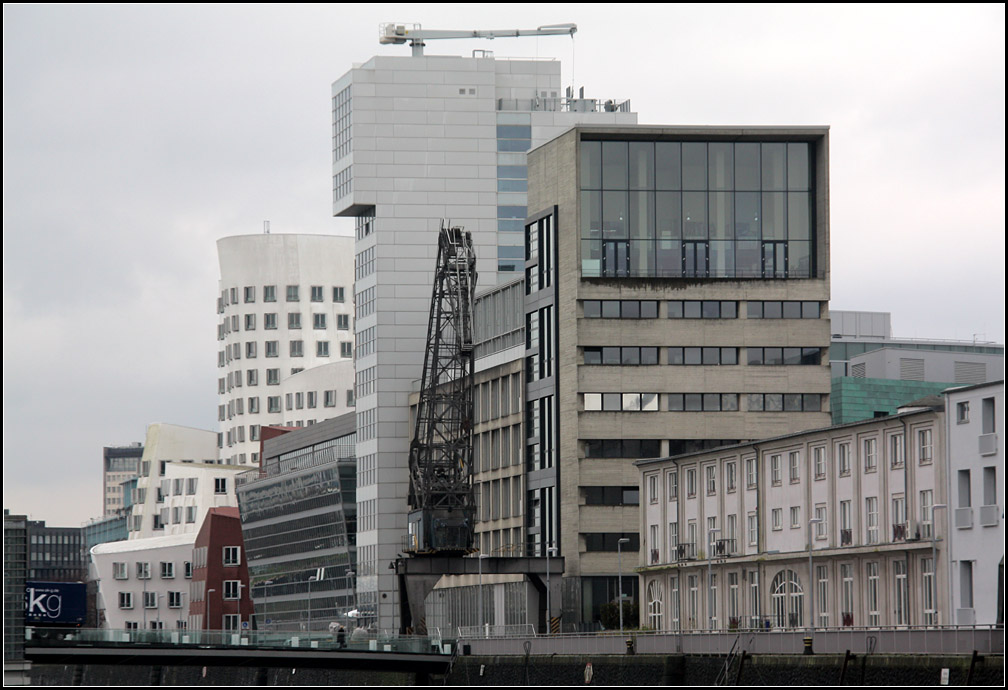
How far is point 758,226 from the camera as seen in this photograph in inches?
5901

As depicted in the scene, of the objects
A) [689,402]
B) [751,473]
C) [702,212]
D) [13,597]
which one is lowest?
[13,597]

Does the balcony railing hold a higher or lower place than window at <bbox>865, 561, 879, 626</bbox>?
higher

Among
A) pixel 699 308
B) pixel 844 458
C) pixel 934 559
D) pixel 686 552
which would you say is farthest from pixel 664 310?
pixel 934 559

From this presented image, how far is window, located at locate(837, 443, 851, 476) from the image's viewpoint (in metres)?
108

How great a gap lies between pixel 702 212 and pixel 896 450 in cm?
5004

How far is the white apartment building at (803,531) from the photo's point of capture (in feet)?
328

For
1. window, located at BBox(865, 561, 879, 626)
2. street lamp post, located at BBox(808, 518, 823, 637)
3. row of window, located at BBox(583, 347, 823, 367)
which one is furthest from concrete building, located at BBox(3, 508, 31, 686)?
row of window, located at BBox(583, 347, 823, 367)

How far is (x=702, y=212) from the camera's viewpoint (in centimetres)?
14988

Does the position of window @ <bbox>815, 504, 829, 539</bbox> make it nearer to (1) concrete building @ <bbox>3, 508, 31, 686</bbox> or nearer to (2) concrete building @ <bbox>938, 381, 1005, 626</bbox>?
(2) concrete building @ <bbox>938, 381, 1005, 626</bbox>

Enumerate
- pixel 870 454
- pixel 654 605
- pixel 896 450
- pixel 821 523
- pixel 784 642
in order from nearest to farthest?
pixel 784 642 → pixel 896 450 → pixel 870 454 → pixel 821 523 → pixel 654 605

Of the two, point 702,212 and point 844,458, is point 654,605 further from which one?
point 702,212

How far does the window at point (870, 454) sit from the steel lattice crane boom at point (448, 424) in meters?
61.9

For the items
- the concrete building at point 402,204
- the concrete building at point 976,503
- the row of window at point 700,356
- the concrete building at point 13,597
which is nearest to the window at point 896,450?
the concrete building at point 976,503

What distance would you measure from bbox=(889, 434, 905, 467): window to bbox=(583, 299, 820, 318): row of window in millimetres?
44448
